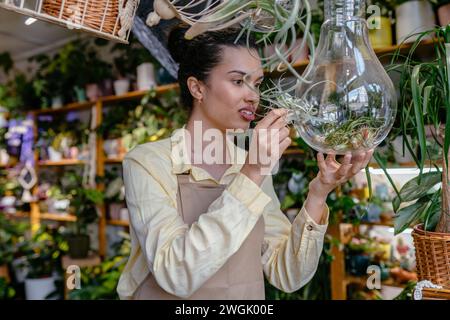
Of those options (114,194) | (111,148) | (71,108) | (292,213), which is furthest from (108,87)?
(292,213)

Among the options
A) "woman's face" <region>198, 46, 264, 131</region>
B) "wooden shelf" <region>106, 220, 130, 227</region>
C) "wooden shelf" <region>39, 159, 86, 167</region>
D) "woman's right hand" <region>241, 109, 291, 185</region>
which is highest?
"wooden shelf" <region>39, 159, 86, 167</region>

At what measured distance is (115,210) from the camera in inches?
131

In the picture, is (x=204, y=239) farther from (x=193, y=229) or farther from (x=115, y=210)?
(x=115, y=210)

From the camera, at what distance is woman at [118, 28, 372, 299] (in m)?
0.74

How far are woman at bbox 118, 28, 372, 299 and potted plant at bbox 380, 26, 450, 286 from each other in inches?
5.8

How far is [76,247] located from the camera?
10.5 feet

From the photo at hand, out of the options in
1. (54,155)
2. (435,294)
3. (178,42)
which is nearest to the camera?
(435,294)

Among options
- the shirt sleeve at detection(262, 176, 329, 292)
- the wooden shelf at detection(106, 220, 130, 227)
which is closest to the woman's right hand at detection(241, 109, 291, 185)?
the shirt sleeve at detection(262, 176, 329, 292)

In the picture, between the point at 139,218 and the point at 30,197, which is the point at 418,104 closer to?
the point at 139,218

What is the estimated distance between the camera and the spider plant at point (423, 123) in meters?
0.74

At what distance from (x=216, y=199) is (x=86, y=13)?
1.52ft

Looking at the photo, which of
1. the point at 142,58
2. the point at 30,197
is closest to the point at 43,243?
the point at 30,197

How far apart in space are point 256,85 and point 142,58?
7.63 ft

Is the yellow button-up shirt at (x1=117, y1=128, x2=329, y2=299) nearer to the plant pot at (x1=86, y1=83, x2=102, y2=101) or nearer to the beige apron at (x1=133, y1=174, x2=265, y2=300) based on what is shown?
the beige apron at (x1=133, y1=174, x2=265, y2=300)
